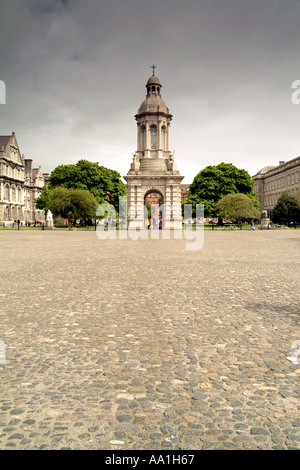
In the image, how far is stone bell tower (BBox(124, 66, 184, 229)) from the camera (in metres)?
56.1

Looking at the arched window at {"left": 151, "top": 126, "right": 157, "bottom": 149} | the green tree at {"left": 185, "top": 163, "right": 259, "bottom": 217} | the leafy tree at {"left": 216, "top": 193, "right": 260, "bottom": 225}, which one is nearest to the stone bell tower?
the arched window at {"left": 151, "top": 126, "right": 157, "bottom": 149}

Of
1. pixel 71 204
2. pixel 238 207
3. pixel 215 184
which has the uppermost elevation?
pixel 215 184

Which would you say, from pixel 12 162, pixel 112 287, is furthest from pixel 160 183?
pixel 112 287

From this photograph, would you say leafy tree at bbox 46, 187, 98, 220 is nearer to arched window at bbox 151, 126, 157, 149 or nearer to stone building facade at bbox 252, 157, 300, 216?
arched window at bbox 151, 126, 157, 149

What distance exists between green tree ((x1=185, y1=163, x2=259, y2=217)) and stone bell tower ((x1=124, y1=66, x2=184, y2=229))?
8412mm

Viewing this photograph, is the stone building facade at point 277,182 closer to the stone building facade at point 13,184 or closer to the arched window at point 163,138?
the arched window at point 163,138

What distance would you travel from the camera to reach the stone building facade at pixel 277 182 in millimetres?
85125

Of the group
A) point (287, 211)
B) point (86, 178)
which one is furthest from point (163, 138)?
point (287, 211)

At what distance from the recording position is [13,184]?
84.5 meters

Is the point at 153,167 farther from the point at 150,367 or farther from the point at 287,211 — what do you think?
the point at 150,367

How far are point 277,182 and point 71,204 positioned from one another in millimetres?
67057
